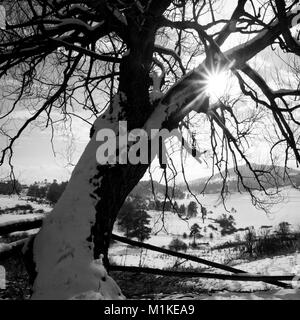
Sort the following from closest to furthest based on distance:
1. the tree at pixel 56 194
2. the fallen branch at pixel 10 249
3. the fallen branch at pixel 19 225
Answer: the fallen branch at pixel 10 249, the fallen branch at pixel 19 225, the tree at pixel 56 194

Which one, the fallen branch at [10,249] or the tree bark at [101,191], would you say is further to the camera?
the fallen branch at [10,249]

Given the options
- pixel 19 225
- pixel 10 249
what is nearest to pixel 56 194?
pixel 19 225

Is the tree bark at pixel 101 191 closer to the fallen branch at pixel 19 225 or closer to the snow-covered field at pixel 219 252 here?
the fallen branch at pixel 19 225

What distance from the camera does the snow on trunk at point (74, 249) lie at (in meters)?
2.03

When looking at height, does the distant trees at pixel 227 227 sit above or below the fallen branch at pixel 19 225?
below

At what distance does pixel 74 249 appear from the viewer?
7.36 feet

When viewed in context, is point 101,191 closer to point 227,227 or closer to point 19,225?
point 19,225

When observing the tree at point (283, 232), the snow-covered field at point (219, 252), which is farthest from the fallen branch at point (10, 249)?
the tree at point (283, 232)

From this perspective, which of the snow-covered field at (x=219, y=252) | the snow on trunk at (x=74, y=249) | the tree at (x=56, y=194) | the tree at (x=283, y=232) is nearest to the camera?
the snow on trunk at (x=74, y=249)

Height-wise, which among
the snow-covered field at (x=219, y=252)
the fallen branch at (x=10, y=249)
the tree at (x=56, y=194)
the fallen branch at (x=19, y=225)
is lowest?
the snow-covered field at (x=219, y=252)

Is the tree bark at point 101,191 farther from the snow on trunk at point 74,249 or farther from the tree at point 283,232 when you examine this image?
the tree at point 283,232

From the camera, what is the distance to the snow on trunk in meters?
2.03

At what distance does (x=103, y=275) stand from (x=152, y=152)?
1167 mm

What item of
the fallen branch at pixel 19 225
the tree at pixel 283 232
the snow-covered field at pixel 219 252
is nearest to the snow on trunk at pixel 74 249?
the fallen branch at pixel 19 225
